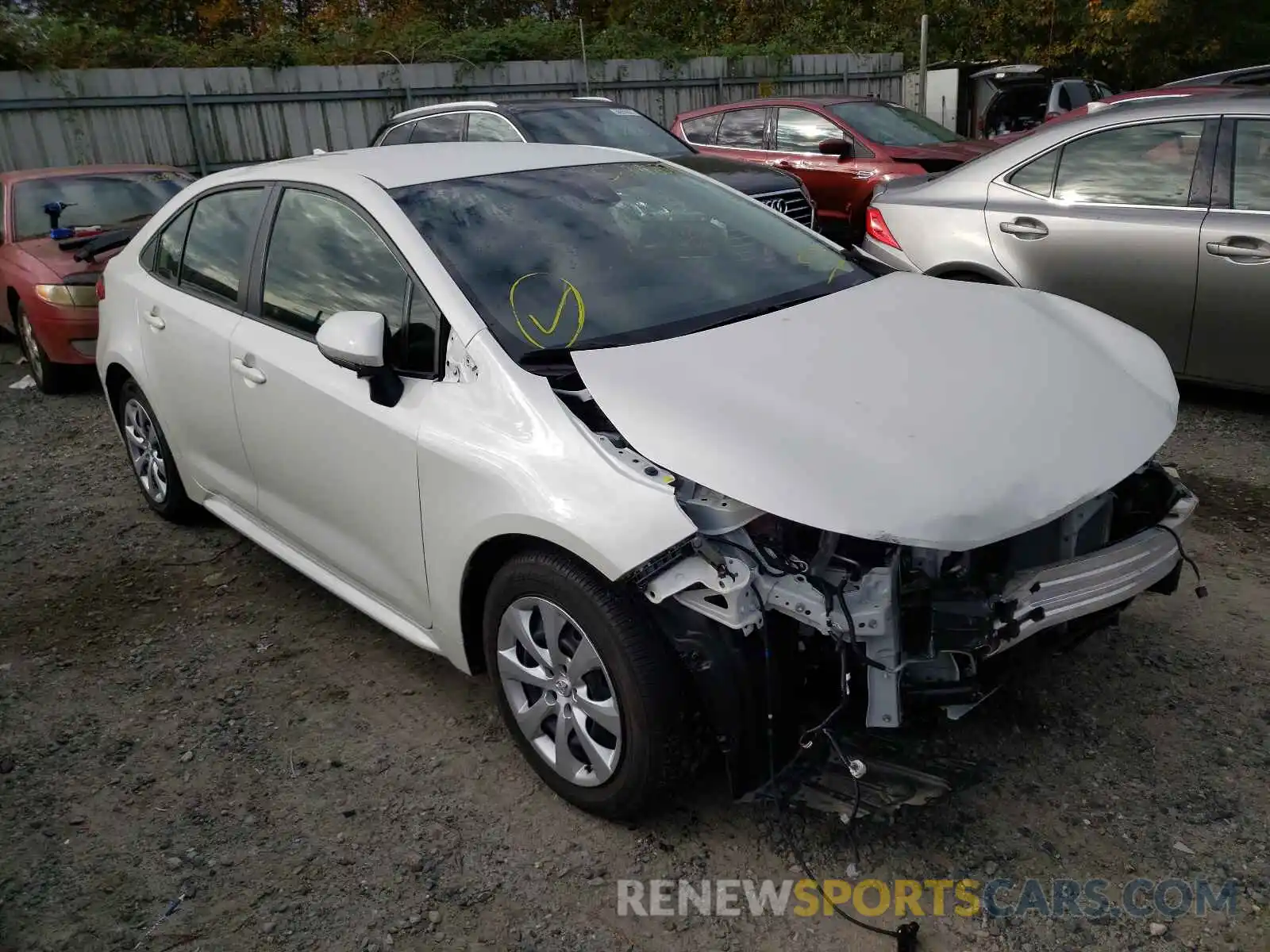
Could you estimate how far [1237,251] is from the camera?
4848mm

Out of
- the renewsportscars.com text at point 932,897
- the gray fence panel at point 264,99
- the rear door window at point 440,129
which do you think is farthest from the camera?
the gray fence panel at point 264,99

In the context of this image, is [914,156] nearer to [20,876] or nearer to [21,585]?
[21,585]

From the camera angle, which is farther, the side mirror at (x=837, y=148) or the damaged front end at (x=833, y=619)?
the side mirror at (x=837, y=148)

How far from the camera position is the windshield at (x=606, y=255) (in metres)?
3.01

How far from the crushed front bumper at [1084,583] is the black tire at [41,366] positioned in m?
7.20

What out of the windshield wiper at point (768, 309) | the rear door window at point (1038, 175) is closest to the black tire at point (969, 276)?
the rear door window at point (1038, 175)

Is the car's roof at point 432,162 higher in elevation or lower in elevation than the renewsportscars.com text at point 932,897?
higher

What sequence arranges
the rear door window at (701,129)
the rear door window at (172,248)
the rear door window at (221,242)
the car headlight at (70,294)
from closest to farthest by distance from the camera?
the rear door window at (221,242) → the rear door window at (172,248) → the car headlight at (70,294) → the rear door window at (701,129)

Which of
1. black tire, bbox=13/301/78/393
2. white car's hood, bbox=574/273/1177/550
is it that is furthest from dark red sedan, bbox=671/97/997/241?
white car's hood, bbox=574/273/1177/550

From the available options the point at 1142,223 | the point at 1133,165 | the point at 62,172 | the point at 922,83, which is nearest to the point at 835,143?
the point at 1133,165

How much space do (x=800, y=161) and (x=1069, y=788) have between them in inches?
327

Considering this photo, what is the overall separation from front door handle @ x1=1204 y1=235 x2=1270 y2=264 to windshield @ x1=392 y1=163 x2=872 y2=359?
7.60ft

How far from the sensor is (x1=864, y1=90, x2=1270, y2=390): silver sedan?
4926 mm

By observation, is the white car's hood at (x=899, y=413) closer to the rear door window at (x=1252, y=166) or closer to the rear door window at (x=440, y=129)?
the rear door window at (x=1252, y=166)
